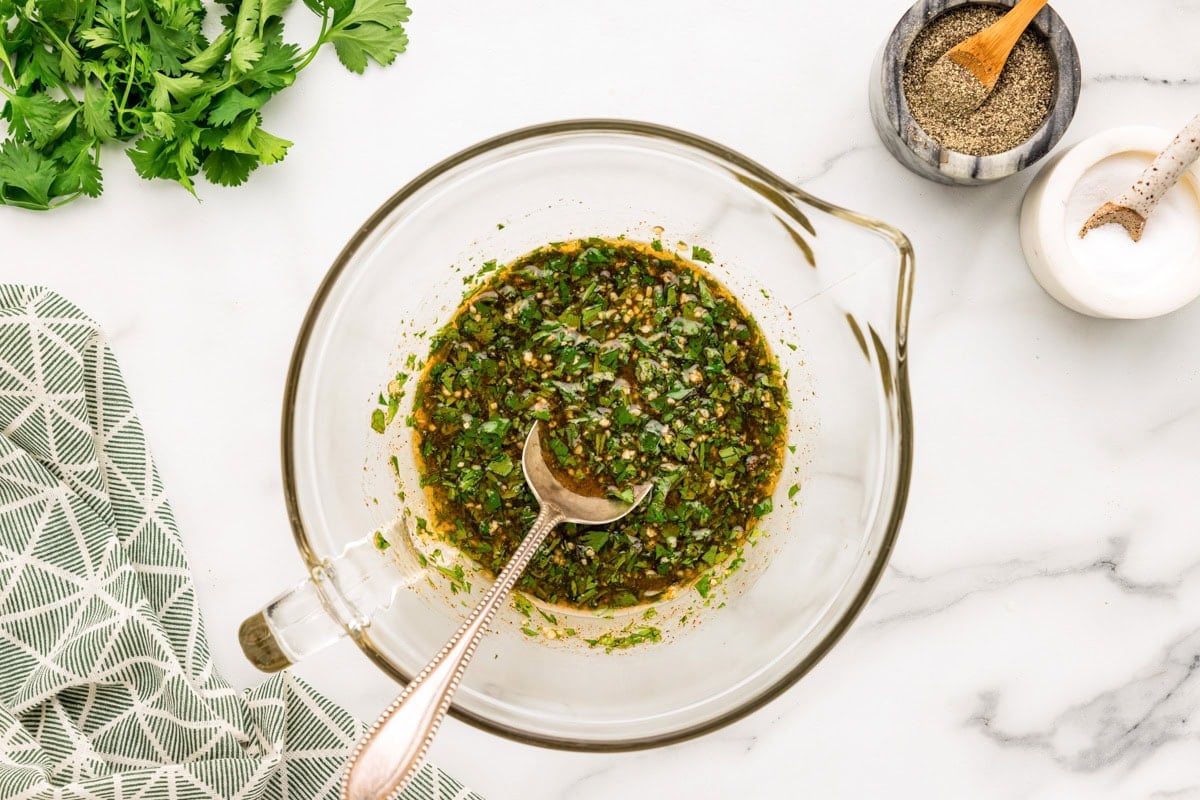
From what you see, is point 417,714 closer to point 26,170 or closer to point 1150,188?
point 26,170

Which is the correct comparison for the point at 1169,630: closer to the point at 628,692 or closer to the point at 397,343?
the point at 628,692

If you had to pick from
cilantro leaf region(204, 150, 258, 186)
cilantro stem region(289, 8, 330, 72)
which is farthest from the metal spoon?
cilantro stem region(289, 8, 330, 72)

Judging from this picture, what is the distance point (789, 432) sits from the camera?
188 centimetres

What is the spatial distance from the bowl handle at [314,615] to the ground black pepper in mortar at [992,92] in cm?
136

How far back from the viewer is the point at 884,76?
5.95 ft

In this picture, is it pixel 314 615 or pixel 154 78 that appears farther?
pixel 154 78

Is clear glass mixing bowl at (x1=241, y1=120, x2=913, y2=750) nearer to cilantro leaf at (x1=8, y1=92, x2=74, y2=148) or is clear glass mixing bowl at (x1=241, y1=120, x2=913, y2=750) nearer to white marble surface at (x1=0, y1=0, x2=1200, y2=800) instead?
white marble surface at (x1=0, y1=0, x2=1200, y2=800)

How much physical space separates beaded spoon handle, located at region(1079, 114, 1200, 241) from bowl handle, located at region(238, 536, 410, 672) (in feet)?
5.09

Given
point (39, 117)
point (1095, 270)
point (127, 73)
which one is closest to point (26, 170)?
point (39, 117)

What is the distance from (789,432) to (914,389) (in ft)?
1.05

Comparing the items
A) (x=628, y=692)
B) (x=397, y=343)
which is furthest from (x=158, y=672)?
(x=628, y=692)

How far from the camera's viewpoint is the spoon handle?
1.52 metres

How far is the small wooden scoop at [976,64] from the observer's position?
1.76 meters

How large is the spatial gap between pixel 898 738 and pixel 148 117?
203 cm
